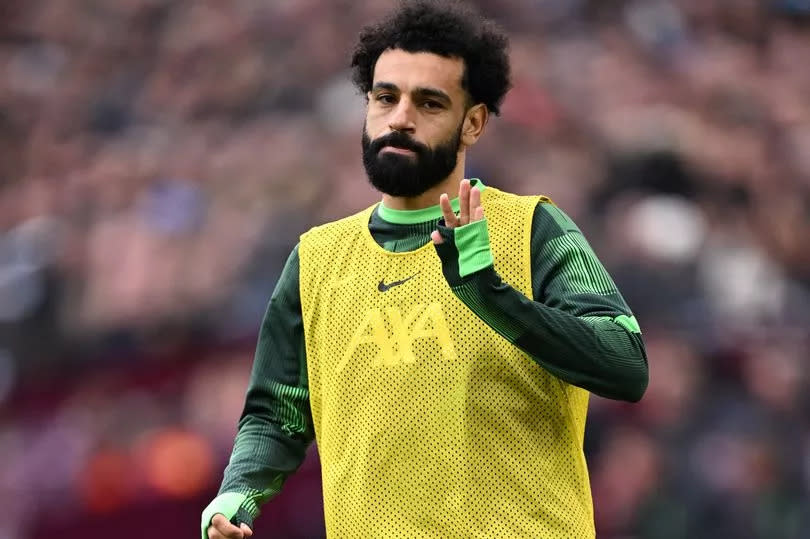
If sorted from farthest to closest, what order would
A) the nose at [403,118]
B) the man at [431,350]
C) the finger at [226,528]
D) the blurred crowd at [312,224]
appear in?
the blurred crowd at [312,224], the nose at [403,118], the finger at [226,528], the man at [431,350]

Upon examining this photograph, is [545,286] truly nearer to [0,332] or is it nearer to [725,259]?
[725,259]

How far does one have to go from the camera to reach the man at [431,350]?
11.7 feet

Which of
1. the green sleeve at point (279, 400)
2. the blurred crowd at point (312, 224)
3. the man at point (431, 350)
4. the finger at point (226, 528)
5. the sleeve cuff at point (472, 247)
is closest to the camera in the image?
the sleeve cuff at point (472, 247)

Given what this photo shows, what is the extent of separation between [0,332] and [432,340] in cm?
579

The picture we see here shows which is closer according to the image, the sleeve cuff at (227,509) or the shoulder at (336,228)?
the sleeve cuff at (227,509)

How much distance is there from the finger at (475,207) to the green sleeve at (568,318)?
0.03 meters

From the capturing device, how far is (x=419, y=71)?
3.90 m

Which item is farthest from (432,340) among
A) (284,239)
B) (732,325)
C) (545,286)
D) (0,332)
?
(0,332)

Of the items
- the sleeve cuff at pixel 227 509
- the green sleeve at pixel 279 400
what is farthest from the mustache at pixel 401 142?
the sleeve cuff at pixel 227 509

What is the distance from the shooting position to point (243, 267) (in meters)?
8.58

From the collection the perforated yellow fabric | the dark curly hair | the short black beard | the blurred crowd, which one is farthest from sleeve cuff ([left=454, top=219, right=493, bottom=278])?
the blurred crowd

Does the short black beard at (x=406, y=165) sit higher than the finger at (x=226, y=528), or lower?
higher

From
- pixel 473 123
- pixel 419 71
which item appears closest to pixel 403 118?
pixel 419 71

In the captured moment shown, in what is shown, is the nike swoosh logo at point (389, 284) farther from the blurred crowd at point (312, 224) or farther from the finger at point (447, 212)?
the blurred crowd at point (312, 224)
